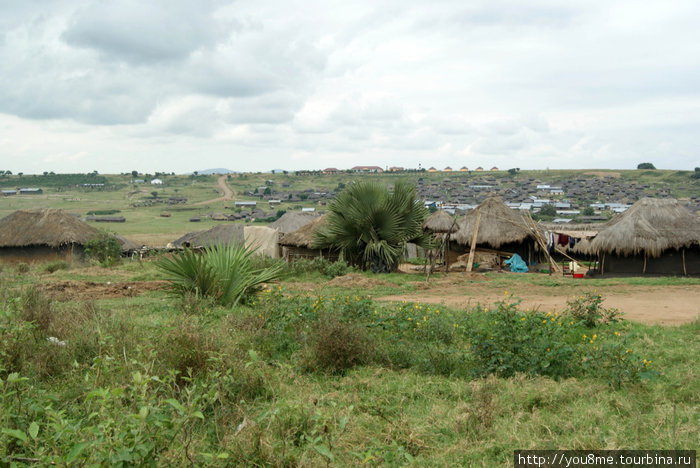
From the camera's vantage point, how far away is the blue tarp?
18.1m

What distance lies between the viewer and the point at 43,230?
21.9 m

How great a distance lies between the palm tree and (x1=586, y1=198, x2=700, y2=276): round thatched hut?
6568mm

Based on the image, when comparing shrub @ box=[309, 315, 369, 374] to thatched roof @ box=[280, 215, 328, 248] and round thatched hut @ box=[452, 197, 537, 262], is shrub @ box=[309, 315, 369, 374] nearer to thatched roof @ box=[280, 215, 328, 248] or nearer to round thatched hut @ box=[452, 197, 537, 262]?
thatched roof @ box=[280, 215, 328, 248]

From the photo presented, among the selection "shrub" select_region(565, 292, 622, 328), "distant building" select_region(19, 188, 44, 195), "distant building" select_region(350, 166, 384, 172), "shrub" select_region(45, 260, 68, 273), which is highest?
"distant building" select_region(350, 166, 384, 172)

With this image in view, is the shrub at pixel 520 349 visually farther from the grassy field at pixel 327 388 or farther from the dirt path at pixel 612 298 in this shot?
the dirt path at pixel 612 298

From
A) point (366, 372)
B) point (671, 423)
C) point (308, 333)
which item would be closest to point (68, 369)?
point (308, 333)

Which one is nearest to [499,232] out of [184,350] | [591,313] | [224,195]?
[591,313]

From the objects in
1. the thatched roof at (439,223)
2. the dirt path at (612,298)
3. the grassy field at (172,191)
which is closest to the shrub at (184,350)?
the dirt path at (612,298)

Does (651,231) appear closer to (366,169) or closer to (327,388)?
(327,388)

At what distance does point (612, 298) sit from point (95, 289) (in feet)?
34.4

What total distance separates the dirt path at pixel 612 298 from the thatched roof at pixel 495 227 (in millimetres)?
7014

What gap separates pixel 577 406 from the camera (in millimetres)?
3951

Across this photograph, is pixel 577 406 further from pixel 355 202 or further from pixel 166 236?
pixel 166 236

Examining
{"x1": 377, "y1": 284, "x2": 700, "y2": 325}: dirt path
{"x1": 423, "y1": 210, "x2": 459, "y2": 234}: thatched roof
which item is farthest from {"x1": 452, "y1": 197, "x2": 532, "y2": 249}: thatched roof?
{"x1": 377, "y1": 284, "x2": 700, "y2": 325}: dirt path
